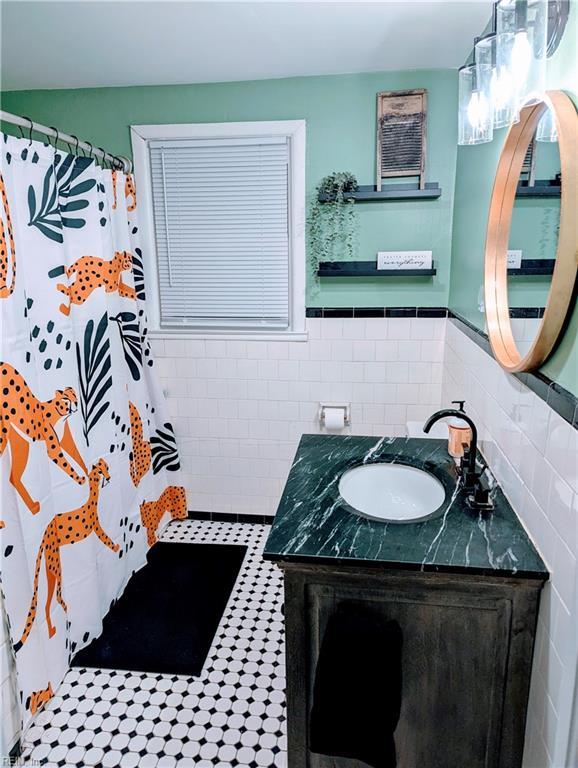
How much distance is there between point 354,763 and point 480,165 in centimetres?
213

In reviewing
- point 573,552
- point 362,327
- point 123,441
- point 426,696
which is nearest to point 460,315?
point 362,327

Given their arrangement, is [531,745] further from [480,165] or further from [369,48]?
[369,48]

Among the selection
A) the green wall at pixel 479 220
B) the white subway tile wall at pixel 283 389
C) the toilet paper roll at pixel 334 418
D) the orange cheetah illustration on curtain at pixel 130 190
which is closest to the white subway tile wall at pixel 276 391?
the white subway tile wall at pixel 283 389

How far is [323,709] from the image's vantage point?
142 centimetres

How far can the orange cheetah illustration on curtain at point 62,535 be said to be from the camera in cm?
184

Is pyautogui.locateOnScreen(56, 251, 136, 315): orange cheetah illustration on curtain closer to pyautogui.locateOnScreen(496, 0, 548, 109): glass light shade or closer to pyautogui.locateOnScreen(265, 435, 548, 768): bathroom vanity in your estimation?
pyautogui.locateOnScreen(265, 435, 548, 768): bathroom vanity

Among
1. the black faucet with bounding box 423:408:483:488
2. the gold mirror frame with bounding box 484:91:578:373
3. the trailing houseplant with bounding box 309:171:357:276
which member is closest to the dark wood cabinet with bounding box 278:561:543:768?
the black faucet with bounding box 423:408:483:488

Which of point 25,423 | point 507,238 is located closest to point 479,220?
point 507,238

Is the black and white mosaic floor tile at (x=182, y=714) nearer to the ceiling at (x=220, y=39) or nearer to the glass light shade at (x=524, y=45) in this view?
the glass light shade at (x=524, y=45)

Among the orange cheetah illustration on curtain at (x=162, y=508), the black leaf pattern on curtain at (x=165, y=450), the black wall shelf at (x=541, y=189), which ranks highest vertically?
the black wall shelf at (x=541, y=189)

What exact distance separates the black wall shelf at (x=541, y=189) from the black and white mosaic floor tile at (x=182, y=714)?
1.92 m

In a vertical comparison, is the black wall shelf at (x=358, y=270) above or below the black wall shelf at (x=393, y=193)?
below

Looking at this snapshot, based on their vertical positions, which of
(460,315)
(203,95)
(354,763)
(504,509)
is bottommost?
(354,763)

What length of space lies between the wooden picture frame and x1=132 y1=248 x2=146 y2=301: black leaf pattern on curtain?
135 centimetres
